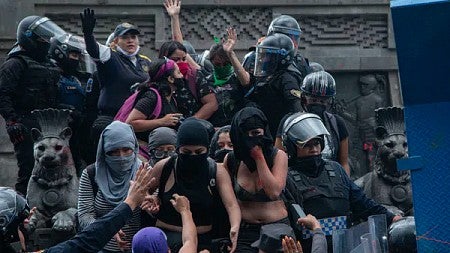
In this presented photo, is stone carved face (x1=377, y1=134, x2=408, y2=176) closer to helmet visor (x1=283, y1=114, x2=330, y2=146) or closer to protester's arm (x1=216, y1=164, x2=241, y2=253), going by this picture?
helmet visor (x1=283, y1=114, x2=330, y2=146)

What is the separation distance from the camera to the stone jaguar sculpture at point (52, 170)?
13.1m

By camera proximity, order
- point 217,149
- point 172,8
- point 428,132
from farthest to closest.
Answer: point 172,8
point 217,149
point 428,132

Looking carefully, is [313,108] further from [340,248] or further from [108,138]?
[340,248]

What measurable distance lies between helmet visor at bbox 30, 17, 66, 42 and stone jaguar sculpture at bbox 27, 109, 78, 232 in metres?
1.05

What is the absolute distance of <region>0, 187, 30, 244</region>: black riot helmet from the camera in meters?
9.82

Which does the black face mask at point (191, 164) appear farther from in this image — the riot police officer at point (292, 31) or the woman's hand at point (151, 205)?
the riot police officer at point (292, 31)

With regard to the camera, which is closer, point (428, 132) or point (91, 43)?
point (428, 132)

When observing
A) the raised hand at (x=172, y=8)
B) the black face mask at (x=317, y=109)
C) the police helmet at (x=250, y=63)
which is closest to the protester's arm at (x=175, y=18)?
the raised hand at (x=172, y=8)

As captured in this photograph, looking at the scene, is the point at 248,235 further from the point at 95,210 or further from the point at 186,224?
the point at 95,210

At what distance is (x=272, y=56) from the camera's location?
13203 millimetres

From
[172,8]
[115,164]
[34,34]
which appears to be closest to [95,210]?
[115,164]

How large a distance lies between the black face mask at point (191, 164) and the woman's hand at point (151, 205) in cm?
30

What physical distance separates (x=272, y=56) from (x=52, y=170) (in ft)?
7.72

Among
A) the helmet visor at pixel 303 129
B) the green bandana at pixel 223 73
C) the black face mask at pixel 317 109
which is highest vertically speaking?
the green bandana at pixel 223 73
